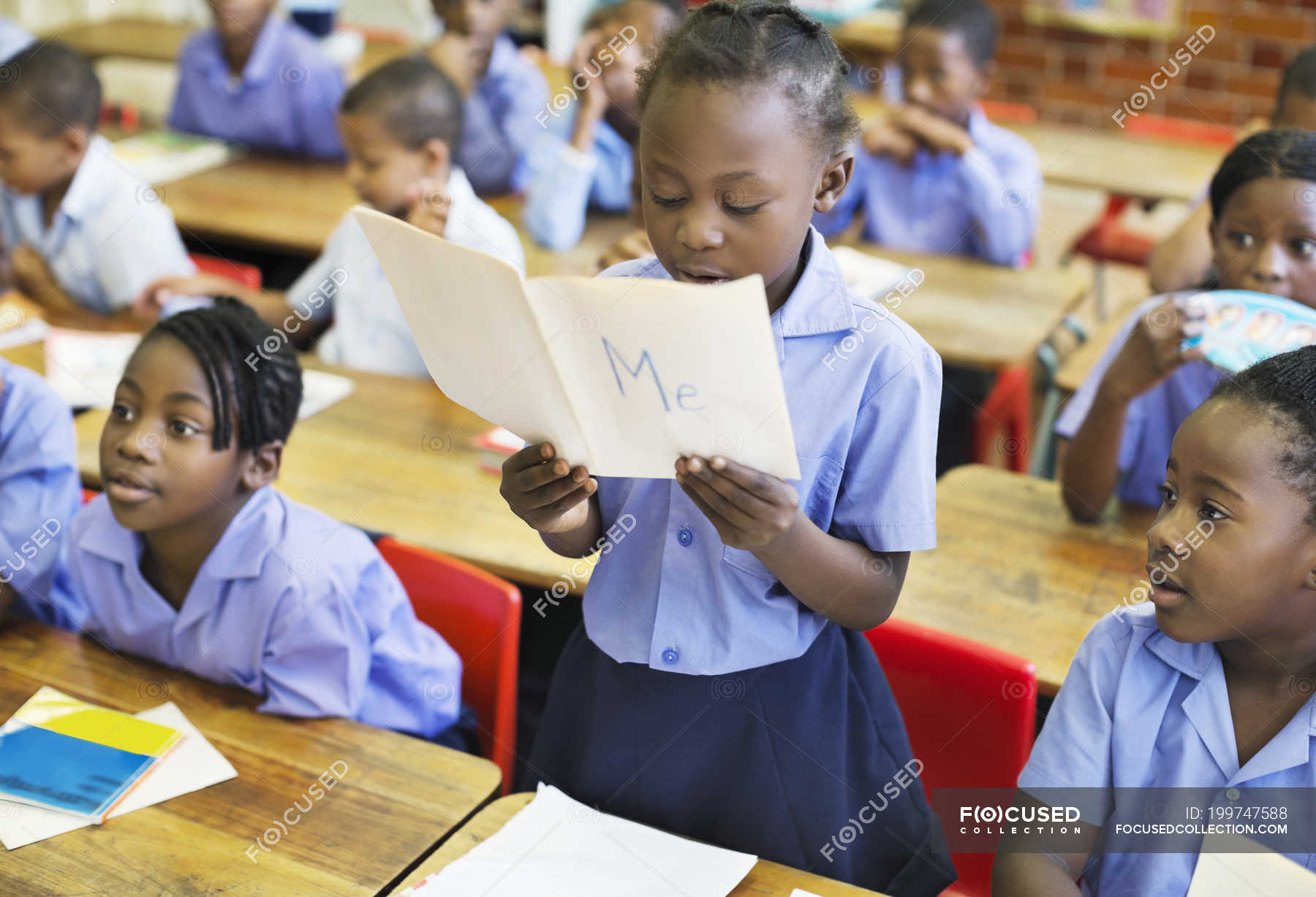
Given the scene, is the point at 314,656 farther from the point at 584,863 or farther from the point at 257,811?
the point at 584,863

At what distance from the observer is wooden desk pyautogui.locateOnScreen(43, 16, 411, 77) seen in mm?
4859

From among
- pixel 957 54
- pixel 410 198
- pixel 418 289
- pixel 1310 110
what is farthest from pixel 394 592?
pixel 957 54

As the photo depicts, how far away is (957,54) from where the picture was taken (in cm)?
352

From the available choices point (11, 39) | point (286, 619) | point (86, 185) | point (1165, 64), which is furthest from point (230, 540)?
point (1165, 64)

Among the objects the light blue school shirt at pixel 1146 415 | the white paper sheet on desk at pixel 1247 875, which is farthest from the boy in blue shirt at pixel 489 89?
the white paper sheet on desk at pixel 1247 875

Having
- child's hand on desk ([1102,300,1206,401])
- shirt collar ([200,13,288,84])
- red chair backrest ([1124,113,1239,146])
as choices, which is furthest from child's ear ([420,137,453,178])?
red chair backrest ([1124,113,1239,146])

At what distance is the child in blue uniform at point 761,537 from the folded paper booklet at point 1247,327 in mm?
700

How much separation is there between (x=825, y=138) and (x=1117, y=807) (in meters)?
0.72

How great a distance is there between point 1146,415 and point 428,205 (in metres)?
1.48

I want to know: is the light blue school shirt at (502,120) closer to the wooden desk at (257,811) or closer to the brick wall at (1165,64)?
the wooden desk at (257,811)

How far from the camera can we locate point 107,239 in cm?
294

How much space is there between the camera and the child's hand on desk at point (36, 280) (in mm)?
2936

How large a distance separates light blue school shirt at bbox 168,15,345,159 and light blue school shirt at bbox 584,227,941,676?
9.86 ft

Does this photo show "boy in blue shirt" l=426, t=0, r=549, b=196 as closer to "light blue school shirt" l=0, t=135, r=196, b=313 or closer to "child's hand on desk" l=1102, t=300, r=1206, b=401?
"light blue school shirt" l=0, t=135, r=196, b=313
